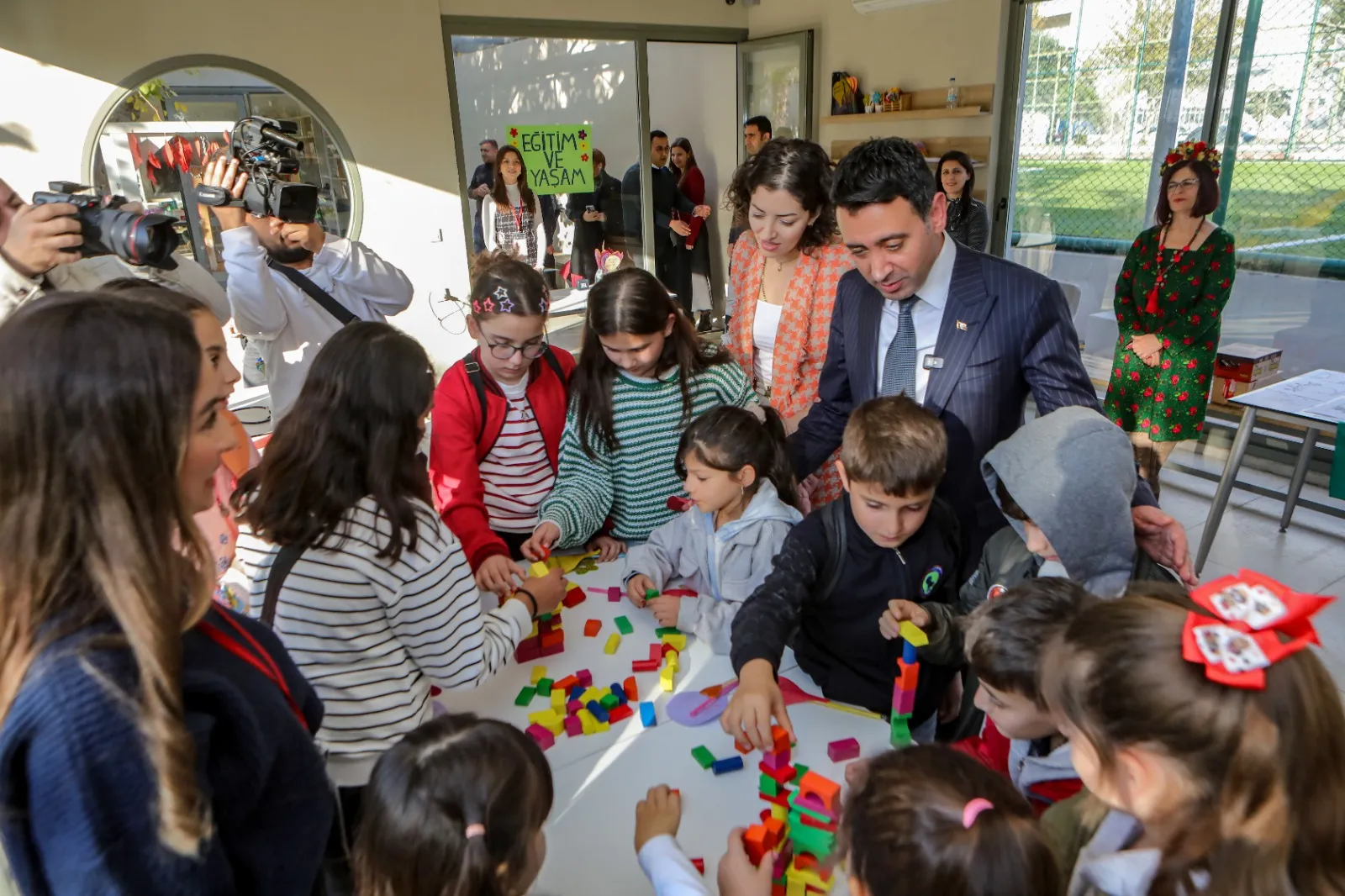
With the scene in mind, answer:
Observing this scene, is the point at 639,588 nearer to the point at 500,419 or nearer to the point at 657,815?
the point at 500,419

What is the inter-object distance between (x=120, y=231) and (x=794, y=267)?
172cm

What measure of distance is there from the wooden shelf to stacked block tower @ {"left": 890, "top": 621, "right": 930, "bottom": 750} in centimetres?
475

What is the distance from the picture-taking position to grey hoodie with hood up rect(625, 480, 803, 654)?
5.83 feet

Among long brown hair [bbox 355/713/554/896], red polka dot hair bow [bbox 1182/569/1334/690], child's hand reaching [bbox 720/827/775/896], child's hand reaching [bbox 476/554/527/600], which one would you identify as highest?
red polka dot hair bow [bbox 1182/569/1334/690]

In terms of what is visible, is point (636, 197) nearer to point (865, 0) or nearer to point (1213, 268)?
point (865, 0)

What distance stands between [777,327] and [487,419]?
0.90m

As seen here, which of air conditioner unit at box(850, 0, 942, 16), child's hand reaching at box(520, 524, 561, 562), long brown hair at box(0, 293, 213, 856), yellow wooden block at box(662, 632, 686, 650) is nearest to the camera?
long brown hair at box(0, 293, 213, 856)

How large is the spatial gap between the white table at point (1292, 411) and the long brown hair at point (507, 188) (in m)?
4.68

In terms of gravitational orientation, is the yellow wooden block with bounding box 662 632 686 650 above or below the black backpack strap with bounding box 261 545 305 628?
below

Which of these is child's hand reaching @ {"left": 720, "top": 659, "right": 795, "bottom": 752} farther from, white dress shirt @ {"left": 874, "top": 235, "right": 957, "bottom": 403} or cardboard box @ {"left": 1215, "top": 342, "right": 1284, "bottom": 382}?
cardboard box @ {"left": 1215, "top": 342, "right": 1284, "bottom": 382}

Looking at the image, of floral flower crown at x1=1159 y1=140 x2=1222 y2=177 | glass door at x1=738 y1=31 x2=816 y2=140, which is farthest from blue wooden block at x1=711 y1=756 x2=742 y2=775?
glass door at x1=738 y1=31 x2=816 y2=140

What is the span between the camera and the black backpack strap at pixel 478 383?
2129mm

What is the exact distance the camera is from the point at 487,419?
7.06 ft

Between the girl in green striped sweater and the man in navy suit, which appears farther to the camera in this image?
the girl in green striped sweater
